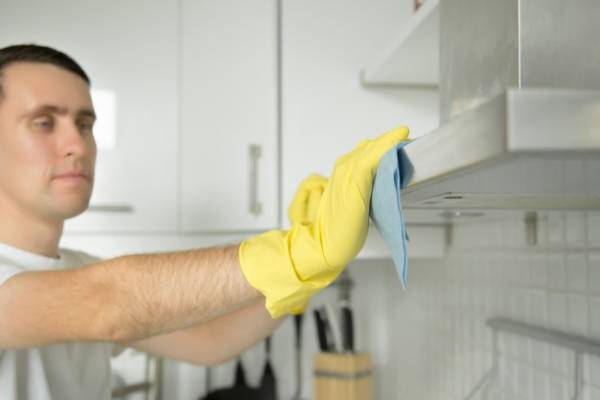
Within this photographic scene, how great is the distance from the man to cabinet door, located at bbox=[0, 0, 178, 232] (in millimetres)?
157

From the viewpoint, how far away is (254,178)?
1271mm

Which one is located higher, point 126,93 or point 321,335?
point 126,93

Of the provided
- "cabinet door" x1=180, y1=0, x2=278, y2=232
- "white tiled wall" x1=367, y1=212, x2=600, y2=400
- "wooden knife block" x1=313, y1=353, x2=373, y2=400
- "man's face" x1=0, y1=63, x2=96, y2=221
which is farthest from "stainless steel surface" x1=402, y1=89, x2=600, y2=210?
"wooden knife block" x1=313, y1=353, x2=373, y2=400

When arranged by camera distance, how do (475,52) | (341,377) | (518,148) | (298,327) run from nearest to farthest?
(518,148)
(475,52)
(341,377)
(298,327)

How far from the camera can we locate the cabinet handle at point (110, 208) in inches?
49.7

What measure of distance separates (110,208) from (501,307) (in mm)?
814

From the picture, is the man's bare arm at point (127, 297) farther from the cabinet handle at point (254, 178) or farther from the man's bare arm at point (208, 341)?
the cabinet handle at point (254, 178)

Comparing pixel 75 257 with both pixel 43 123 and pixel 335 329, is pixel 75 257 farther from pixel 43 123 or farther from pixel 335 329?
pixel 335 329

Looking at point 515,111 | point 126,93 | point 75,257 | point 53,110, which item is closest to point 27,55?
point 53,110

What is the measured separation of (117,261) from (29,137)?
1.21 ft

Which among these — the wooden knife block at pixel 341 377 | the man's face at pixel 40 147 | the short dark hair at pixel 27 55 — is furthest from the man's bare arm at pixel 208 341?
the short dark hair at pixel 27 55

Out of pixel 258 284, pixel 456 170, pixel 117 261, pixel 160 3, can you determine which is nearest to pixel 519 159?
pixel 456 170

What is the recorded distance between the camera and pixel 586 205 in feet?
2.28

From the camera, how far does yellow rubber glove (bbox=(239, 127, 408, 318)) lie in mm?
610
